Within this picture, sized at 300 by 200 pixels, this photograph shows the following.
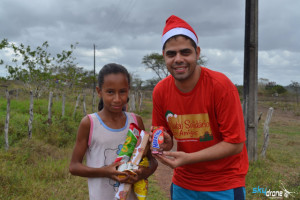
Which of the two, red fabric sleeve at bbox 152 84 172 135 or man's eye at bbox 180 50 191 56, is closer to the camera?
man's eye at bbox 180 50 191 56

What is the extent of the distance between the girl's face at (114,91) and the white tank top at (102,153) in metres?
0.16

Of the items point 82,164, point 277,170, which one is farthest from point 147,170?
point 277,170

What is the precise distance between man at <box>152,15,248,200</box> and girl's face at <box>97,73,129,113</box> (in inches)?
13.3

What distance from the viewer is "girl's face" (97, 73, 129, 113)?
1.91 metres

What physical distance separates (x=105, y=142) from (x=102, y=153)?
3.3 inches

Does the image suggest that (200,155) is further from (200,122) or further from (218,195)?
(218,195)

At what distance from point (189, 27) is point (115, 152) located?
3.47 feet

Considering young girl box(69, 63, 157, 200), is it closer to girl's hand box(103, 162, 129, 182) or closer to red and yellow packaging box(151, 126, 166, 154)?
girl's hand box(103, 162, 129, 182)

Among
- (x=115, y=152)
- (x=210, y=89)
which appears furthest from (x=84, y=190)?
(x=210, y=89)

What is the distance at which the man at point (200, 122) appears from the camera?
176 centimetres

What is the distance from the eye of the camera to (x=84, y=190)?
4332 millimetres

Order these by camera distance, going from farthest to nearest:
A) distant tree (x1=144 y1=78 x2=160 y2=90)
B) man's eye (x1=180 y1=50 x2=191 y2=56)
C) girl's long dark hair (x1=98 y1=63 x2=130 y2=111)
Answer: distant tree (x1=144 y1=78 x2=160 y2=90), girl's long dark hair (x1=98 y1=63 x2=130 y2=111), man's eye (x1=180 y1=50 x2=191 y2=56)

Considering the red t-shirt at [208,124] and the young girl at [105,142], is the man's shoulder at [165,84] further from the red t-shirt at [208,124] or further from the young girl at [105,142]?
the young girl at [105,142]

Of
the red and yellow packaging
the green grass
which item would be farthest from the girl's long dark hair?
the green grass
